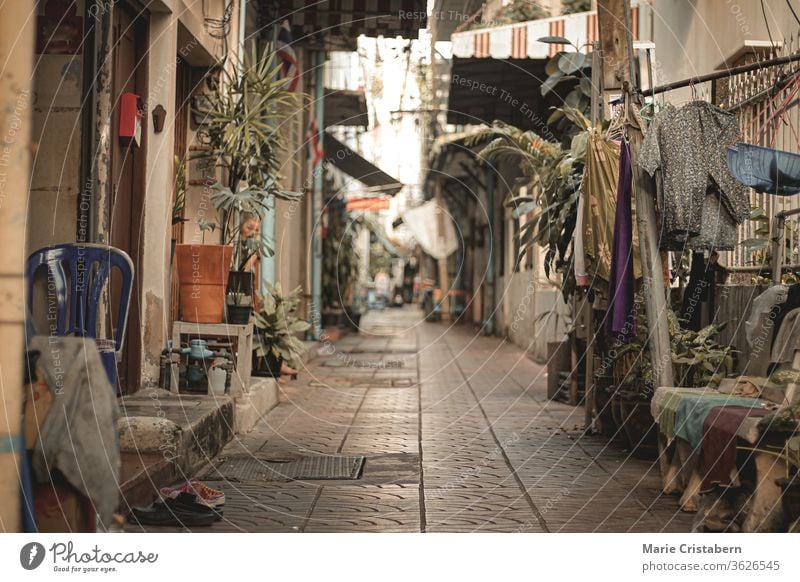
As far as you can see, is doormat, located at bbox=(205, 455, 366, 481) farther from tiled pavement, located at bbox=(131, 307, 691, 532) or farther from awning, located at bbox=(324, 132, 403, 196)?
awning, located at bbox=(324, 132, 403, 196)

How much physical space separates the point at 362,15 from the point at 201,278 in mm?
4700

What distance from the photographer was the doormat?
571 centimetres

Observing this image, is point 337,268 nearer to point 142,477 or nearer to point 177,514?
point 142,477

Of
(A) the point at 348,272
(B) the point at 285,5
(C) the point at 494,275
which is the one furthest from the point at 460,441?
(C) the point at 494,275

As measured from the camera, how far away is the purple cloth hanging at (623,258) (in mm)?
6105

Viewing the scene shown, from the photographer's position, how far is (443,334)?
22.6 m

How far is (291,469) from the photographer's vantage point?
598 cm

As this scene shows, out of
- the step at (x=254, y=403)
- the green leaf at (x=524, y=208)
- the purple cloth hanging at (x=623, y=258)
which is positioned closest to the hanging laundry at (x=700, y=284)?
the purple cloth hanging at (x=623, y=258)

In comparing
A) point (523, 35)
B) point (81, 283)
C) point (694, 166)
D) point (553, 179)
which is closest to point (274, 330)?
point (553, 179)

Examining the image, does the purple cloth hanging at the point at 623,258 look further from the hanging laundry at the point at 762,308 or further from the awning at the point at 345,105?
the awning at the point at 345,105

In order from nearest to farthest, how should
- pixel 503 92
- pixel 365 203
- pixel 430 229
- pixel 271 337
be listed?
pixel 271 337 < pixel 503 92 < pixel 365 203 < pixel 430 229

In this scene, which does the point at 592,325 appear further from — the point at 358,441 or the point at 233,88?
the point at 233,88

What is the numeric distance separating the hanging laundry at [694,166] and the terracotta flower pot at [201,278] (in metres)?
3.41

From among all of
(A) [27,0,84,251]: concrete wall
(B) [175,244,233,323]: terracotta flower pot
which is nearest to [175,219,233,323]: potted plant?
(B) [175,244,233,323]: terracotta flower pot
